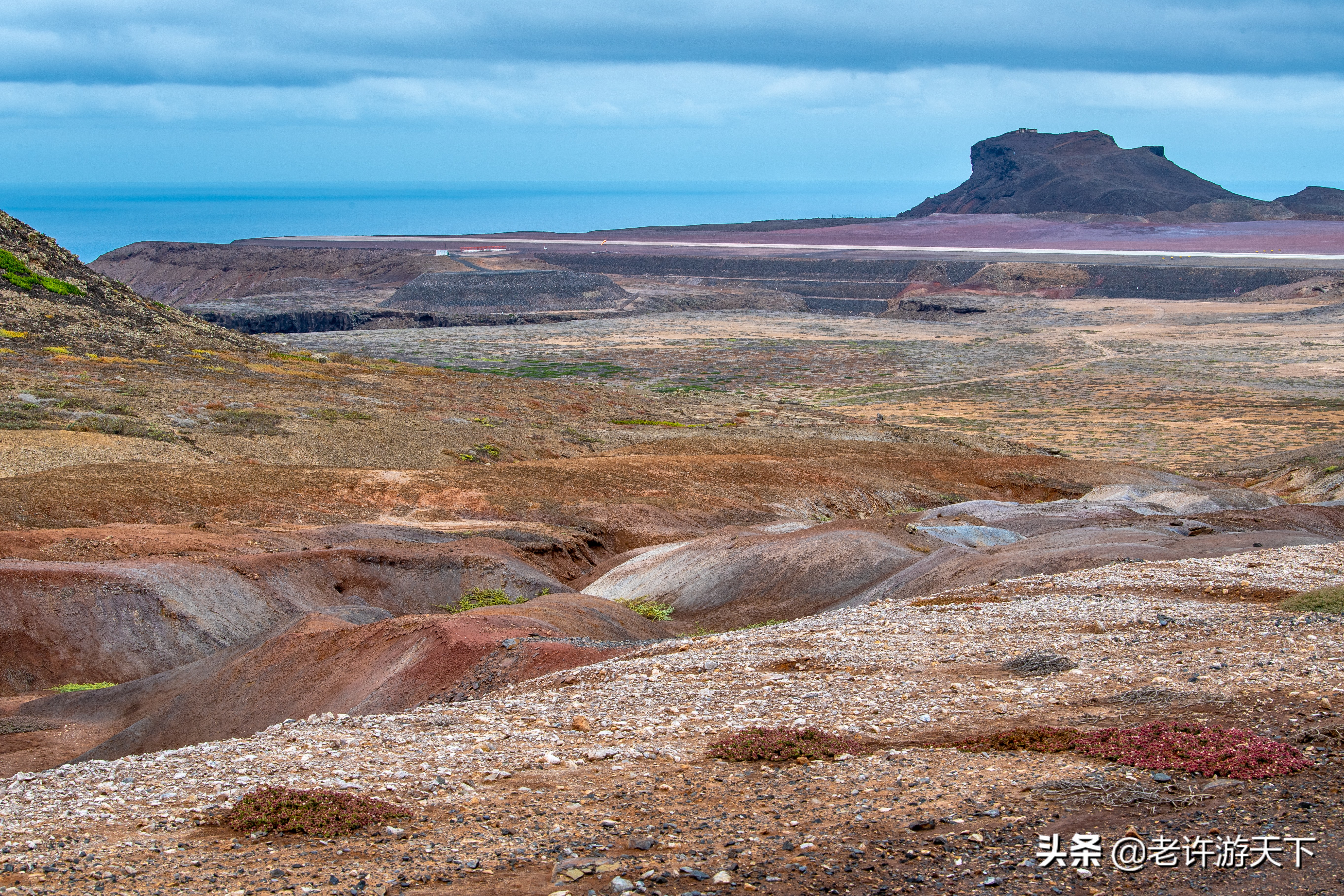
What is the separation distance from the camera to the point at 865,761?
7.80 meters

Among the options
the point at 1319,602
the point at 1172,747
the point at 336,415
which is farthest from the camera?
the point at 336,415

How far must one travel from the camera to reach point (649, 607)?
59.4ft

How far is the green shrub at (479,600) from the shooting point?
17.9m

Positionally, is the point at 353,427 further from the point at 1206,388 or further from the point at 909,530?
the point at 1206,388

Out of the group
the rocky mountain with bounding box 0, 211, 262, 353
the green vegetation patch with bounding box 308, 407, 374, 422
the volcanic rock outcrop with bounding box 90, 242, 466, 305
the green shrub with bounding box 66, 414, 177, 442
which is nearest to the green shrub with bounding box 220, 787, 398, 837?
the green shrub with bounding box 66, 414, 177, 442

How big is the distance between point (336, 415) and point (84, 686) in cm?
1982

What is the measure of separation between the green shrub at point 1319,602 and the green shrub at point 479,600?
10.5m

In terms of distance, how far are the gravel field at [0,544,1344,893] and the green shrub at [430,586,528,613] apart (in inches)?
265

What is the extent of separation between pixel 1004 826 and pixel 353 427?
93.1 ft

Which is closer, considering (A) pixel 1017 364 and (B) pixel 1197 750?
(B) pixel 1197 750

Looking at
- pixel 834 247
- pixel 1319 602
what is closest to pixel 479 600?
pixel 1319 602

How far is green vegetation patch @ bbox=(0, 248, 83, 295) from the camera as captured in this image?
40.4m

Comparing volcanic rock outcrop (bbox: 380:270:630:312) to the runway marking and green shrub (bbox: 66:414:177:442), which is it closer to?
the runway marking

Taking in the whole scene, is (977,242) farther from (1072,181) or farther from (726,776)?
(726,776)
